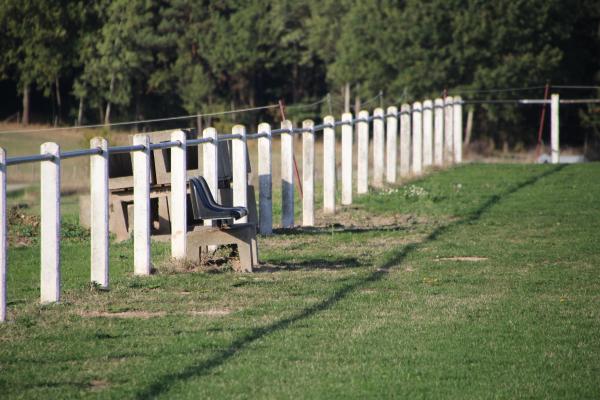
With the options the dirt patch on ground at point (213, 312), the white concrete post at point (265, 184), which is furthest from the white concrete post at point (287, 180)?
the dirt patch on ground at point (213, 312)

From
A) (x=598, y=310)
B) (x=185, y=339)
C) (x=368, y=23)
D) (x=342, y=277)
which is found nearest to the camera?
(x=185, y=339)

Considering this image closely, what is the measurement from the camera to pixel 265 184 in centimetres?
1672

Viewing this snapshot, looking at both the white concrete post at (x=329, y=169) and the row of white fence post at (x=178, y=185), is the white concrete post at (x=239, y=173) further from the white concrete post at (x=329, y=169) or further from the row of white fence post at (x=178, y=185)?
the white concrete post at (x=329, y=169)

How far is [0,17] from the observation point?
68.3 m

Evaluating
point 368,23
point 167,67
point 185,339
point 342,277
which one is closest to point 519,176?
point 342,277

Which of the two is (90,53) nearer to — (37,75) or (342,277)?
(37,75)

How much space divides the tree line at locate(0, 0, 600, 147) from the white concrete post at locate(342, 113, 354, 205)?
113 ft

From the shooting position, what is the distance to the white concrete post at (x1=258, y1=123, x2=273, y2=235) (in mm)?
16641

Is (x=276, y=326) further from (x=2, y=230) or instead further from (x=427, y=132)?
(x=427, y=132)

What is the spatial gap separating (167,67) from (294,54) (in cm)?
823

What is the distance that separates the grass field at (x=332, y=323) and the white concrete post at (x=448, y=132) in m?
14.4

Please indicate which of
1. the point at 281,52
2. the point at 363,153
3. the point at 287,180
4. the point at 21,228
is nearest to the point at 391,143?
the point at 363,153

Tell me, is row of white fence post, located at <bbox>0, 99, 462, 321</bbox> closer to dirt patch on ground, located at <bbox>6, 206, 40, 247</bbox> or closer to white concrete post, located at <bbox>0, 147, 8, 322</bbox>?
white concrete post, located at <bbox>0, 147, 8, 322</bbox>

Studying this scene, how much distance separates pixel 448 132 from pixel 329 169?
495 inches
